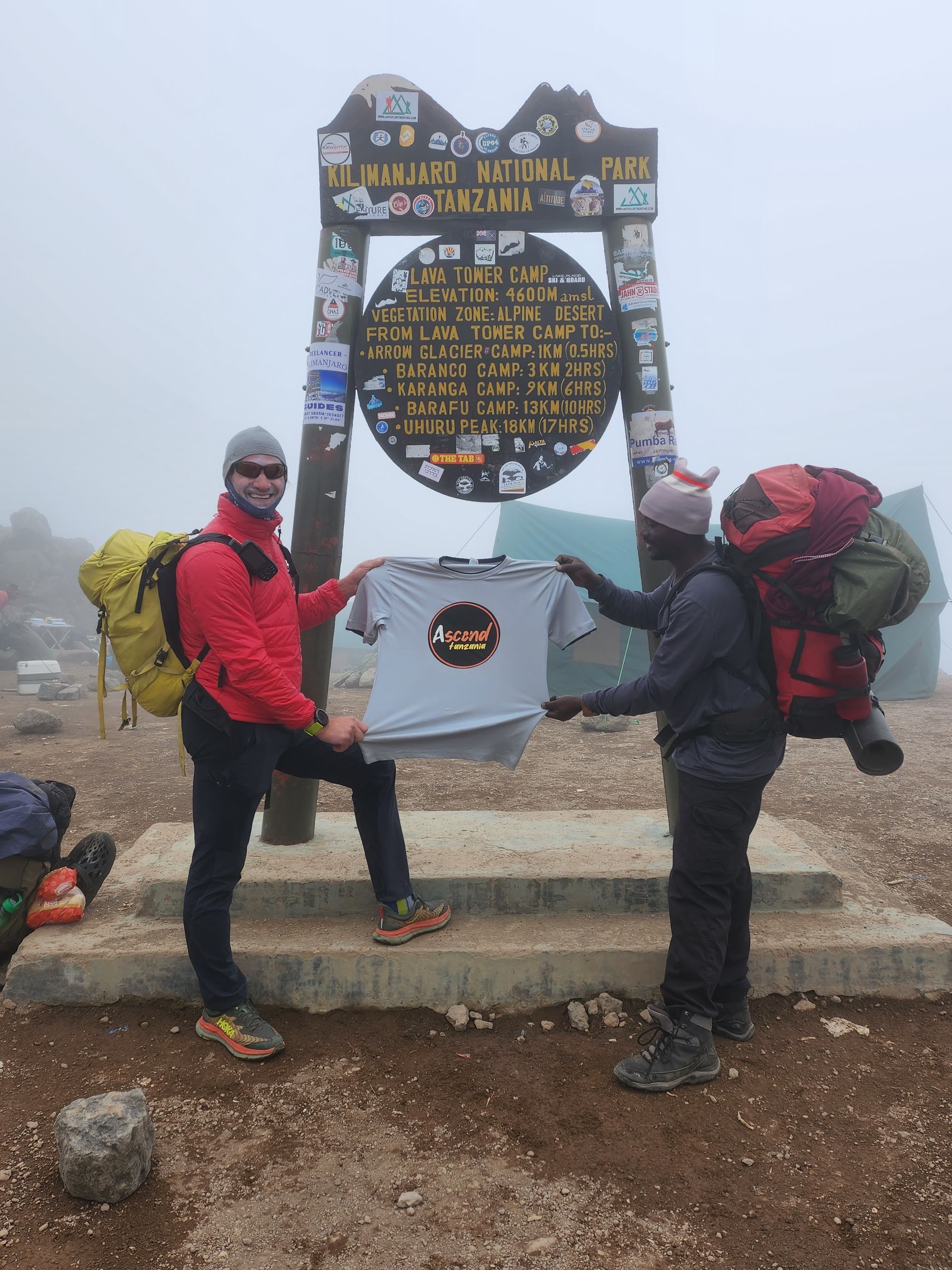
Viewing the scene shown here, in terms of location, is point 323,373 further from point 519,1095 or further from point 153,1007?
point 519,1095

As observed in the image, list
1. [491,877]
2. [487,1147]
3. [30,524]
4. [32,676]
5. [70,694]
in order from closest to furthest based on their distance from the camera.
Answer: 1. [487,1147]
2. [491,877]
3. [70,694]
4. [32,676]
5. [30,524]

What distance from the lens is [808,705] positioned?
9.19 feet

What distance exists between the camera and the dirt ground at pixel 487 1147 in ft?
7.21

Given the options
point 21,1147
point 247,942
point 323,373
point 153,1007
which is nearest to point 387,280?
point 323,373

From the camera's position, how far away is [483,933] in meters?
3.60

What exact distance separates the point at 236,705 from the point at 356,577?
96 centimetres

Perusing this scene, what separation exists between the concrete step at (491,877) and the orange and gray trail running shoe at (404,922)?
194 mm

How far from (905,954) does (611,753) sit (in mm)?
6468

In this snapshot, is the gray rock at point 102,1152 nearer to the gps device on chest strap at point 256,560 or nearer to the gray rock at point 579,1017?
the gray rock at point 579,1017

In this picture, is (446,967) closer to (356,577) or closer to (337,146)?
(356,577)

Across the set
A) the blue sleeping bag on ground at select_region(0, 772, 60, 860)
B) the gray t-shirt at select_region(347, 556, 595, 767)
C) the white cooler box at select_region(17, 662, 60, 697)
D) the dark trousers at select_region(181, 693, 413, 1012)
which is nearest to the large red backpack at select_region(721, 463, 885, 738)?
the gray t-shirt at select_region(347, 556, 595, 767)

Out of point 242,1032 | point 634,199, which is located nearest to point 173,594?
point 242,1032

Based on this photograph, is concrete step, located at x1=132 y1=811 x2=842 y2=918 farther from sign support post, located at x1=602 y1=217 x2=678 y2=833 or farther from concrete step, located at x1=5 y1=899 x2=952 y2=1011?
sign support post, located at x1=602 y1=217 x2=678 y2=833

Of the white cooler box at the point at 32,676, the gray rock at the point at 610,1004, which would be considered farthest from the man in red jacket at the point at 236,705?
the white cooler box at the point at 32,676
